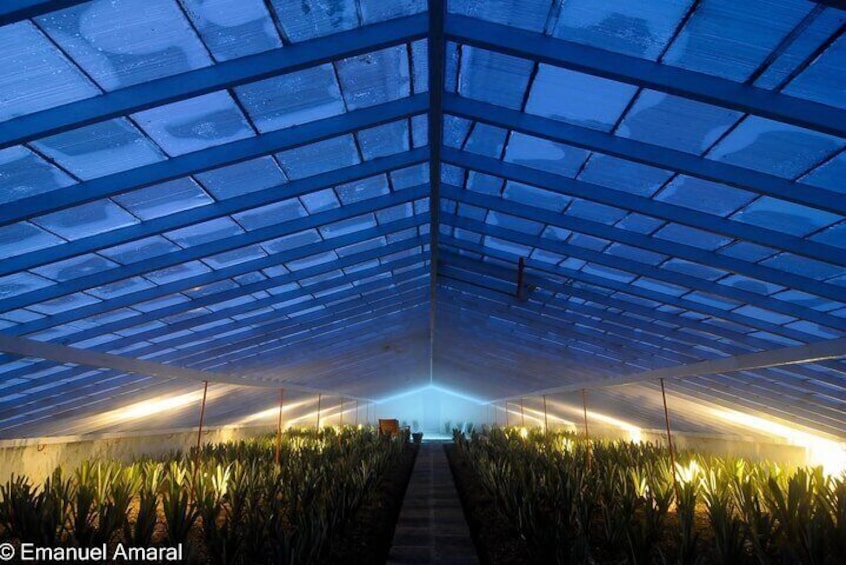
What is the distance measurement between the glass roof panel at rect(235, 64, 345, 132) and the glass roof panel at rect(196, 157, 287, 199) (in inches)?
27.8

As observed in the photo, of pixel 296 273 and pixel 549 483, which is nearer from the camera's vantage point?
pixel 549 483

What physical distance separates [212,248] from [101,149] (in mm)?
2588

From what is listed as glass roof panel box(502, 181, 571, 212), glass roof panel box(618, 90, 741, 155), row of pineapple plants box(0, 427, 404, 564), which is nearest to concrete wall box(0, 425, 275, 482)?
row of pineapple plants box(0, 427, 404, 564)

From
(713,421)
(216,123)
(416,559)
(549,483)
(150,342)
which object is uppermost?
(216,123)

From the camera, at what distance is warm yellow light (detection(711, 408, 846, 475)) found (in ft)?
39.9

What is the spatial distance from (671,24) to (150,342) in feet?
35.1

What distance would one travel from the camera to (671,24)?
375cm

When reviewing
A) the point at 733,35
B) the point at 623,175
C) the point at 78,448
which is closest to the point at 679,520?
the point at 623,175

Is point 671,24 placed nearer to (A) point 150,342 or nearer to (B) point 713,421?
(A) point 150,342

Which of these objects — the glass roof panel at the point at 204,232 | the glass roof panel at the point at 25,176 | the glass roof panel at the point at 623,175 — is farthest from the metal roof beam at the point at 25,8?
the glass roof panel at the point at 623,175

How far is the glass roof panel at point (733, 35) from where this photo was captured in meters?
3.38

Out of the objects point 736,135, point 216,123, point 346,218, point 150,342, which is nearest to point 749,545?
point 736,135

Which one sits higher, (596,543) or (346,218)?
(346,218)

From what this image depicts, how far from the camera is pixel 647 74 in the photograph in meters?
4.08
